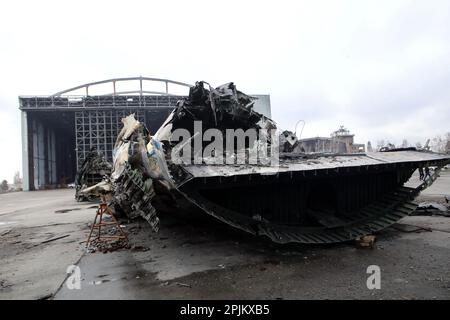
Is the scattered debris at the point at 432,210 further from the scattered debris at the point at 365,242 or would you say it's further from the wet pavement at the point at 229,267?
the scattered debris at the point at 365,242

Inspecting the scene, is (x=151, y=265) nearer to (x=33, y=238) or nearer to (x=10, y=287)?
(x=10, y=287)

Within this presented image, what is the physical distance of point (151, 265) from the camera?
4273 millimetres

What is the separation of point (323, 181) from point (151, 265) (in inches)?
102

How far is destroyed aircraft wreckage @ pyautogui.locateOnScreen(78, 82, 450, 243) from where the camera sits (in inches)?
153

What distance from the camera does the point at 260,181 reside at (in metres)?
4.00

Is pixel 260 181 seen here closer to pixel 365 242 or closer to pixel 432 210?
pixel 365 242

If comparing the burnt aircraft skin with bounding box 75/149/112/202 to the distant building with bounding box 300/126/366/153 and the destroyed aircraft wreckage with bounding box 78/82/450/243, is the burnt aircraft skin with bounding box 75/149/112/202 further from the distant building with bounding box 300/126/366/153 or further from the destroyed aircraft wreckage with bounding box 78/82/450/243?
the destroyed aircraft wreckage with bounding box 78/82/450/243

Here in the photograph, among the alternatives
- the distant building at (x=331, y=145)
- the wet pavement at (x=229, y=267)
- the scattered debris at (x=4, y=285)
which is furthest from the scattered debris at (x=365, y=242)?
the distant building at (x=331, y=145)

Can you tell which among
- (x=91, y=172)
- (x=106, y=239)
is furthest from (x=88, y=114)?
(x=106, y=239)

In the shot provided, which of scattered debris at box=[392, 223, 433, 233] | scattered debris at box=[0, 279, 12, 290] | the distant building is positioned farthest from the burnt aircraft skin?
scattered debris at box=[392, 223, 433, 233]

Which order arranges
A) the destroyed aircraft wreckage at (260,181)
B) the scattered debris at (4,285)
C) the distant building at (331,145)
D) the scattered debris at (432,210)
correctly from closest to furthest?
the scattered debris at (4,285)
the destroyed aircraft wreckage at (260,181)
the scattered debris at (432,210)
the distant building at (331,145)

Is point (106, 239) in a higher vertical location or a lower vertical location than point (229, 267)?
lower

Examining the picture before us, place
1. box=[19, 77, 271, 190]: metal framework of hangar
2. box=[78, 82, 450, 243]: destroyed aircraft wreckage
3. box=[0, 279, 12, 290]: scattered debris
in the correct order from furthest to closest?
box=[19, 77, 271, 190]: metal framework of hangar < box=[78, 82, 450, 243]: destroyed aircraft wreckage < box=[0, 279, 12, 290]: scattered debris

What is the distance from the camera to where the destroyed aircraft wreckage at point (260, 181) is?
12.8 feet
